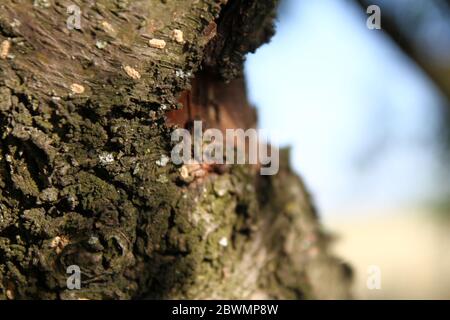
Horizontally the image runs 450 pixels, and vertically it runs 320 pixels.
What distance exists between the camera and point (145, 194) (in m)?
0.73

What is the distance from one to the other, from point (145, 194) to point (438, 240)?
1929mm

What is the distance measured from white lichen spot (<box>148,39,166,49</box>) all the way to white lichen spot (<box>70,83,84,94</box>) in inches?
4.0

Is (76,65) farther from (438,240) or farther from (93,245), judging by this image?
(438,240)

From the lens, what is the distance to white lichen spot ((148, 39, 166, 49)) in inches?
25.1

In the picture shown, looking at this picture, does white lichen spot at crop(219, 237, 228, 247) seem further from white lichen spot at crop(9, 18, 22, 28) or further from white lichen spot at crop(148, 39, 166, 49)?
white lichen spot at crop(9, 18, 22, 28)

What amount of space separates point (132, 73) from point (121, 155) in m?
0.11

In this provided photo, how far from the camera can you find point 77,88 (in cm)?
63

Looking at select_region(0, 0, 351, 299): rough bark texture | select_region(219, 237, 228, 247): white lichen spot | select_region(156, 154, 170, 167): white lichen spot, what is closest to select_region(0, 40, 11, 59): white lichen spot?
select_region(0, 0, 351, 299): rough bark texture

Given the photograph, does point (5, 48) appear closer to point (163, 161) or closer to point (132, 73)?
point (132, 73)

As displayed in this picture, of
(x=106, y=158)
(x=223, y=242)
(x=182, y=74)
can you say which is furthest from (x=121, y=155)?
(x=223, y=242)

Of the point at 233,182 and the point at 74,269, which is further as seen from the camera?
the point at 233,182
